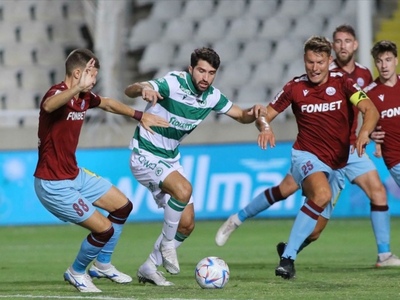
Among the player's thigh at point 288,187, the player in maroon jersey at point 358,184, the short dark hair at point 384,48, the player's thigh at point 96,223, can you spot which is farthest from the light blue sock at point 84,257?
the short dark hair at point 384,48

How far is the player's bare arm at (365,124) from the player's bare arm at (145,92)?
5.62 ft

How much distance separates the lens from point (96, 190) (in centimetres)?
873

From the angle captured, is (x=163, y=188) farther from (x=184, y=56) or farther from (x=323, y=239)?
(x=184, y=56)

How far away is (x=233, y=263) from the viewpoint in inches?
434

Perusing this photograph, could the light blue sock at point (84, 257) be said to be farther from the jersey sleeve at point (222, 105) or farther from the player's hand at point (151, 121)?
the jersey sleeve at point (222, 105)

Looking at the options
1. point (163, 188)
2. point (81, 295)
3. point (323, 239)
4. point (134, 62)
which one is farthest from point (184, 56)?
point (81, 295)

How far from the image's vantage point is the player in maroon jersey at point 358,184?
10266mm

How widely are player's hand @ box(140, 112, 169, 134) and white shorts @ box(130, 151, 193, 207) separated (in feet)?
1.49

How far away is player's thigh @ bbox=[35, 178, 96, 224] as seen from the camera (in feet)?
27.5

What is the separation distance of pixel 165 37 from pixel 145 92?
470 inches

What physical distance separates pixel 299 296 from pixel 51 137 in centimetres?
236

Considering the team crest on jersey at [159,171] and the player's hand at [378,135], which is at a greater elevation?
the player's hand at [378,135]

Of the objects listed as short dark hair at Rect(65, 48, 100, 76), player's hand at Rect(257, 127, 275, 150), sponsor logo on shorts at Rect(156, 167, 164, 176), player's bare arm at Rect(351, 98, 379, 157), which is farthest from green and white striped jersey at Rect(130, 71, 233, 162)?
player's bare arm at Rect(351, 98, 379, 157)

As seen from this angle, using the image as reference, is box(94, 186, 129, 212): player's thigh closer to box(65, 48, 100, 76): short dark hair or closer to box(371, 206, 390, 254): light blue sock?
box(65, 48, 100, 76): short dark hair
